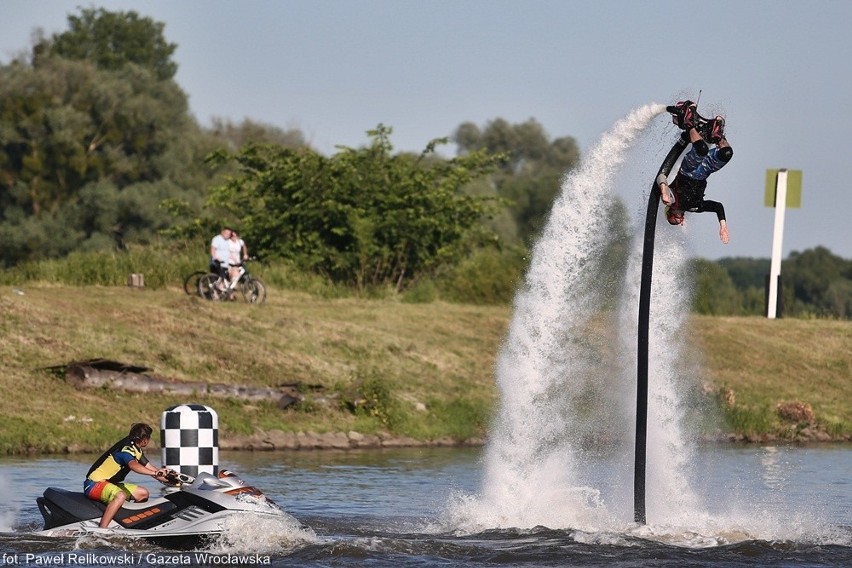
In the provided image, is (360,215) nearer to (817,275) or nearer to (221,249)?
(221,249)

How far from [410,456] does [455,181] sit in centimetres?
2461

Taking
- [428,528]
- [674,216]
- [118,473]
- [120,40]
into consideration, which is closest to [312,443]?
[428,528]

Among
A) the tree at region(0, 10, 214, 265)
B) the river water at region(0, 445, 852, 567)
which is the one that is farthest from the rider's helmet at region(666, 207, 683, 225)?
the tree at region(0, 10, 214, 265)

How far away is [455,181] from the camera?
5409 cm

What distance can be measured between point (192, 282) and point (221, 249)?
126 inches

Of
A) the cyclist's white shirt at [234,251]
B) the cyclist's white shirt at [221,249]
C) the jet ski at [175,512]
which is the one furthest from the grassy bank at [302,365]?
the jet ski at [175,512]

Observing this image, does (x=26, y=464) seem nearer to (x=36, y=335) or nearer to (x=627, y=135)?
(x=36, y=335)

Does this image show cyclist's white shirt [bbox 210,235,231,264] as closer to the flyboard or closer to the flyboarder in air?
the flyboard

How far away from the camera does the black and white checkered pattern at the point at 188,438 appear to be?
19203 millimetres

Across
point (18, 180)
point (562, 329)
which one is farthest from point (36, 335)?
point (18, 180)

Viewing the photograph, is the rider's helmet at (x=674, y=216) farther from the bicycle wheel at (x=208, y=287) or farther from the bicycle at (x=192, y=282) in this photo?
the bicycle at (x=192, y=282)

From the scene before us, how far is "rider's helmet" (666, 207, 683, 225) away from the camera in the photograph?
55.1 ft

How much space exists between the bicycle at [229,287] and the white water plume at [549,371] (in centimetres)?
2050

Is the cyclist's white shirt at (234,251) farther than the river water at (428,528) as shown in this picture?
Yes
